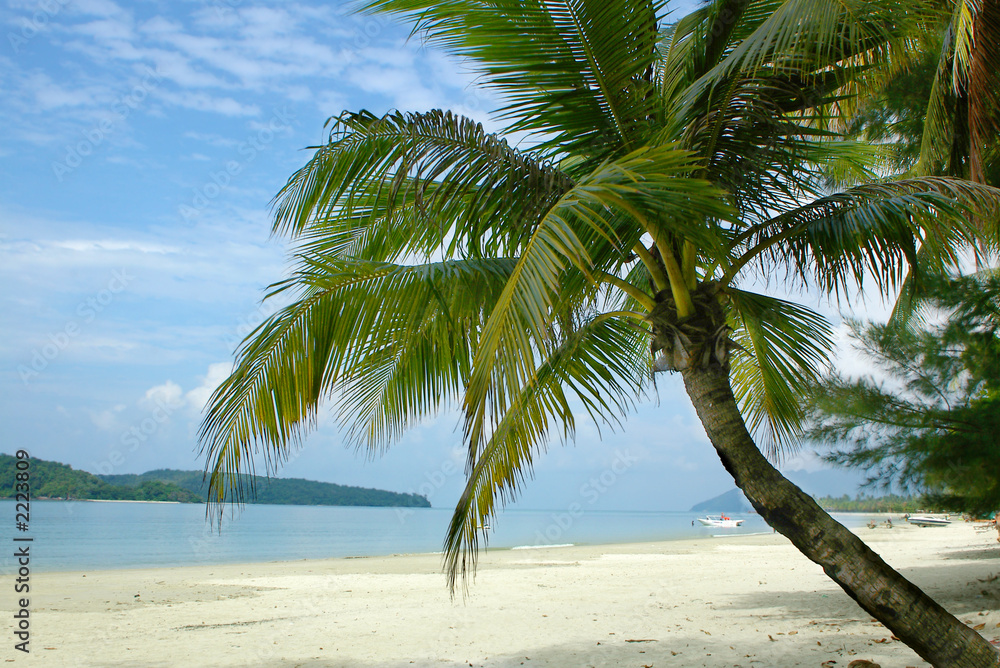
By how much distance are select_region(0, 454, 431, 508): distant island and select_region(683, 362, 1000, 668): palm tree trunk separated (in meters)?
2.54

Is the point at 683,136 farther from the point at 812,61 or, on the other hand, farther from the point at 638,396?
the point at 638,396

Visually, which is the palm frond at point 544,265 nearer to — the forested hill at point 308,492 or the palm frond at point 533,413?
the palm frond at point 533,413

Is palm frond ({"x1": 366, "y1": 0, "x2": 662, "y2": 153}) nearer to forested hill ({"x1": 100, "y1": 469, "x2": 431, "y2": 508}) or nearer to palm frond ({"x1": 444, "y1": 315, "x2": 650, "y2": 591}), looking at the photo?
palm frond ({"x1": 444, "y1": 315, "x2": 650, "y2": 591})

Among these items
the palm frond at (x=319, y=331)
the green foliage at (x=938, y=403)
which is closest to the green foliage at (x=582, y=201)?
the palm frond at (x=319, y=331)

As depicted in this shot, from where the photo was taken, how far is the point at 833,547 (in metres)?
3.71

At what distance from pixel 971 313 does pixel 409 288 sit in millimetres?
4944

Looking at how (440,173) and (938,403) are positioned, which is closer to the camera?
(440,173)

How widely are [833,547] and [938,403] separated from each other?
314cm

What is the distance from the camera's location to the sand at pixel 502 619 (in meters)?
5.59

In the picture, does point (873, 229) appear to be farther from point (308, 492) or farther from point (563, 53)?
point (308, 492)

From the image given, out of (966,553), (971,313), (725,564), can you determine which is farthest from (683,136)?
(966,553)

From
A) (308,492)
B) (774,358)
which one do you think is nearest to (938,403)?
Answer: (774,358)

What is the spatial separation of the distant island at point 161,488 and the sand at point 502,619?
164 cm

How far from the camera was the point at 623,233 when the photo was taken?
4.03m
